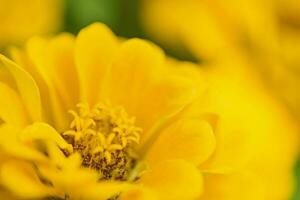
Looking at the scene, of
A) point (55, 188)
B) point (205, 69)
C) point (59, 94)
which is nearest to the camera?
point (55, 188)

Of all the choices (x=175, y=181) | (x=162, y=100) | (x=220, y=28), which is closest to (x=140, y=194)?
(x=175, y=181)

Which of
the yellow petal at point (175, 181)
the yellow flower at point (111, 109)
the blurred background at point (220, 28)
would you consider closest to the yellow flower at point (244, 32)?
the blurred background at point (220, 28)

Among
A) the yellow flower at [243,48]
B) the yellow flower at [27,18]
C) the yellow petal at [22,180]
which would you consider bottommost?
the yellow flower at [243,48]

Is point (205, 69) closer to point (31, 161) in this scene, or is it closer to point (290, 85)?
point (290, 85)

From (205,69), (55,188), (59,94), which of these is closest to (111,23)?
(205,69)

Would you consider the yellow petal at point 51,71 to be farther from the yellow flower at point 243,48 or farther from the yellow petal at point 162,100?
the yellow flower at point 243,48

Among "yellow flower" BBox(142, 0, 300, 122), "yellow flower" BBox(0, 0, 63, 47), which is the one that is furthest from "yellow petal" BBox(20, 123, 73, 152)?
"yellow flower" BBox(142, 0, 300, 122)

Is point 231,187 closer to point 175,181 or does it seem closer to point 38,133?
point 175,181
